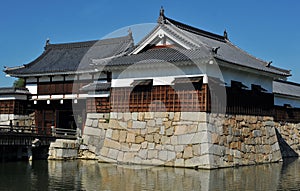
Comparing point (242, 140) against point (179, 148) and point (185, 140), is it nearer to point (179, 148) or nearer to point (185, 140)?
point (185, 140)

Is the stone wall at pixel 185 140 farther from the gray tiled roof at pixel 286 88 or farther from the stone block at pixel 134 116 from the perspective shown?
the gray tiled roof at pixel 286 88

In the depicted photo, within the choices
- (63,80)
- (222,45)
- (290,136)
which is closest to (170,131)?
(222,45)

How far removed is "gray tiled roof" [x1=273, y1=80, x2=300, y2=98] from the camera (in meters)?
33.8

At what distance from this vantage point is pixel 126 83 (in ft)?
80.3

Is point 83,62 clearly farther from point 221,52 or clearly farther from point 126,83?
point 221,52

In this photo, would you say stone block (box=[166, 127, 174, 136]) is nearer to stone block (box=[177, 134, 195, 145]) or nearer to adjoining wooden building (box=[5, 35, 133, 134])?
stone block (box=[177, 134, 195, 145])

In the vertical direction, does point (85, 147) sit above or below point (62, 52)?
below

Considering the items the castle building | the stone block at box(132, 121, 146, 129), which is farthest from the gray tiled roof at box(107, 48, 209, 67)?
the stone block at box(132, 121, 146, 129)

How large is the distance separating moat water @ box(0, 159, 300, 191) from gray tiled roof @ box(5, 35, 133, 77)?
1013 centimetres

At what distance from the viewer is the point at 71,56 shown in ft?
114

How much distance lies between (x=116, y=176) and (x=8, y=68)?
18.9 meters

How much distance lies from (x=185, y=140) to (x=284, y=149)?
40.8 ft

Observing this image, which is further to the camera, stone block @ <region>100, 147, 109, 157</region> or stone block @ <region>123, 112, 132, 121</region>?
stone block @ <region>100, 147, 109, 157</region>

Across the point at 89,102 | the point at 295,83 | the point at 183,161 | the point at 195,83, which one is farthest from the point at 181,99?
the point at 295,83
